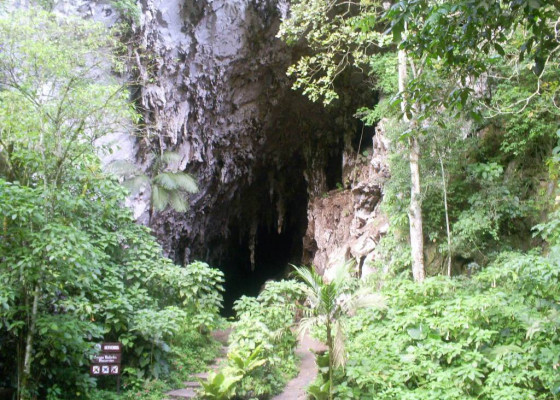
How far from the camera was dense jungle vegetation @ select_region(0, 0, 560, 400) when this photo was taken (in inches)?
183

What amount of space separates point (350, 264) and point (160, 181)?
5.75 meters

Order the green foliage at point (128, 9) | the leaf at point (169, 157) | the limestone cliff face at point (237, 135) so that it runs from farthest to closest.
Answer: the limestone cliff face at point (237, 135) < the leaf at point (169, 157) < the green foliage at point (128, 9)

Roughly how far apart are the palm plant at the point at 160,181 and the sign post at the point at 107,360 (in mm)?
4309

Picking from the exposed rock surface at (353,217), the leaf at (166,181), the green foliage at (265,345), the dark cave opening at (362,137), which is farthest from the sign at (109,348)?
the dark cave opening at (362,137)

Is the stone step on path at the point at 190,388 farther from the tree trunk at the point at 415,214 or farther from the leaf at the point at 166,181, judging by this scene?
the leaf at the point at 166,181

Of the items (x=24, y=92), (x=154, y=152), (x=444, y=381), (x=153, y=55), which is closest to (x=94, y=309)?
(x=24, y=92)

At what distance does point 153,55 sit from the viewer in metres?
10.2

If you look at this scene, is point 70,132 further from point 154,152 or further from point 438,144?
point 438,144

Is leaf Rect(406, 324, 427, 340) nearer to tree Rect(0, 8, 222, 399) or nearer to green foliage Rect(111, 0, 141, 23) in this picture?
tree Rect(0, 8, 222, 399)

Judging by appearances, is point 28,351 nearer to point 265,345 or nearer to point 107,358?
point 107,358

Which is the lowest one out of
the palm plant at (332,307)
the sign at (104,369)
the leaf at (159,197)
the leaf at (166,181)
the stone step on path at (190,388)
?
the stone step on path at (190,388)

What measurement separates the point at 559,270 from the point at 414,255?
247 cm

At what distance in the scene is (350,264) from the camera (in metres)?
5.37

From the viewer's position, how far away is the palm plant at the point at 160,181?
9266 mm
